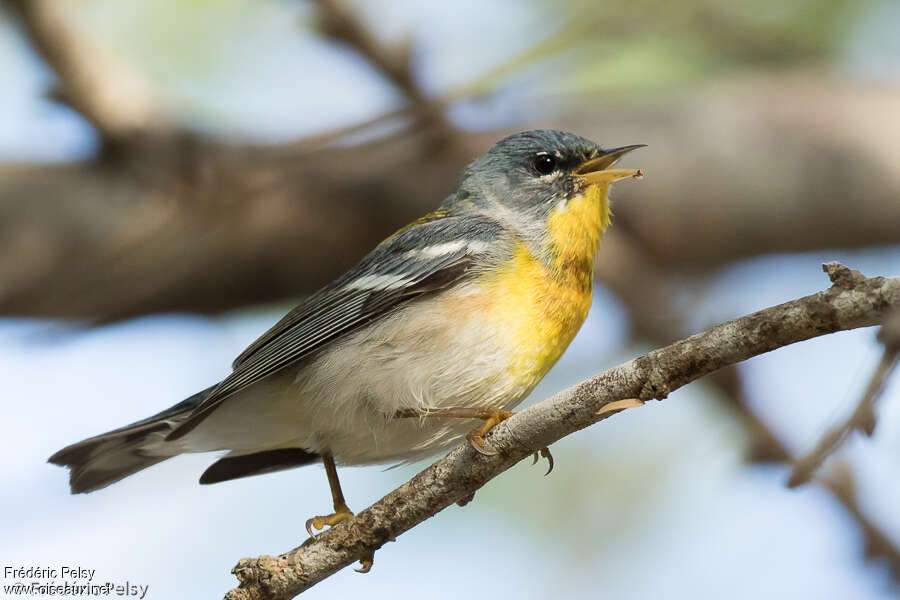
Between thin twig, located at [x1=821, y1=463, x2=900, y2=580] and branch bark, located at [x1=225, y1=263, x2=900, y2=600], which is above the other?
→ branch bark, located at [x1=225, y1=263, x2=900, y2=600]

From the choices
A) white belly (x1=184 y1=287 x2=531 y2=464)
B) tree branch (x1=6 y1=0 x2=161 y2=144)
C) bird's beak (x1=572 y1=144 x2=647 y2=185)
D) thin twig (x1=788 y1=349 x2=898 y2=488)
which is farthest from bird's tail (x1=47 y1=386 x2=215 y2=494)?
thin twig (x1=788 y1=349 x2=898 y2=488)

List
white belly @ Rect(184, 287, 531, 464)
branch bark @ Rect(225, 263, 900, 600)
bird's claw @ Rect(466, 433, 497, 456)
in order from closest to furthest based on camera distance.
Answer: branch bark @ Rect(225, 263, 900, 600)
bird's claw @ Rect(466, 433, 497, 456)
white belly @ Rect(184, 287, 531, 464)

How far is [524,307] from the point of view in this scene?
4137 millimetres

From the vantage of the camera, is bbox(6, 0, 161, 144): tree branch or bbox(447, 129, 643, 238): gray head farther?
bbox(6, 0, 161, 144): tree branch

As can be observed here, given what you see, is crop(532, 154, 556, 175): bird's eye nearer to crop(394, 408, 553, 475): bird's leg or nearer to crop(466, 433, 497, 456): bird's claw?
crop(394, 408, 553, 475): bird's leg

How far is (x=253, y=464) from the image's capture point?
4.92 meters

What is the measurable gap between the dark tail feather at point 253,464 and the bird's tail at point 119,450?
224mm

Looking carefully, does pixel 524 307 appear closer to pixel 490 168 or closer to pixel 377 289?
pixel 377 289

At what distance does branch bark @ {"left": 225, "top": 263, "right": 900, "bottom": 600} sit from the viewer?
92.4 inches

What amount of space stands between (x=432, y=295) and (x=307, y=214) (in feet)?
A: 8.47

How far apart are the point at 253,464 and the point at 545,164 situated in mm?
2217

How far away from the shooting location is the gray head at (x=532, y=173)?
Answer: 4.80 metres

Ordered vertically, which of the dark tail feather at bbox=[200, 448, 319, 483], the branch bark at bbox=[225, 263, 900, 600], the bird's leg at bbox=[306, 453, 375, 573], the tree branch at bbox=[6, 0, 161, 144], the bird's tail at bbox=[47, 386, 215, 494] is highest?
the tree branch at bbox=[6, 0, 161, 144]

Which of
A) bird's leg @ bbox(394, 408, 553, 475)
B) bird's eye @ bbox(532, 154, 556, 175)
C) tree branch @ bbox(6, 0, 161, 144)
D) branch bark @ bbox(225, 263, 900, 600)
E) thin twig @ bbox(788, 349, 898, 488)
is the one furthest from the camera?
tree branch @ bbox(6, 0, 161, 144)
